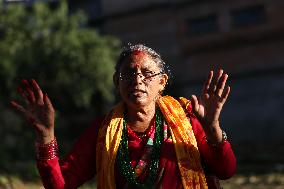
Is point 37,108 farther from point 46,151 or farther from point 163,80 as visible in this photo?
point 163,80

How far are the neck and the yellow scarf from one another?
69 millimetres

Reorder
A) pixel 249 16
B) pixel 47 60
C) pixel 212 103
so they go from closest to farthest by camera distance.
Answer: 1. pixel 212 103
2. pixel 47 60
3. pixel 249 16

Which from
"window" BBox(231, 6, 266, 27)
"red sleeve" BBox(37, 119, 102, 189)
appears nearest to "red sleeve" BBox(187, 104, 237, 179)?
"red sleeve" BBox(37, 119, 102, 189)

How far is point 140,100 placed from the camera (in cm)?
353

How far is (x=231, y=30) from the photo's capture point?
27938mm

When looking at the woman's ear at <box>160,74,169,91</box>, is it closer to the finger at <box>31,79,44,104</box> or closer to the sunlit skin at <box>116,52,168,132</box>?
the sunlit skin at <box>116,52,168,132</box>

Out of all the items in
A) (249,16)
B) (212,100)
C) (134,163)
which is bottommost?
(249,16)

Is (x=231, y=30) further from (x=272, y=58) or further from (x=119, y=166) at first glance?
(x=119, y=166)

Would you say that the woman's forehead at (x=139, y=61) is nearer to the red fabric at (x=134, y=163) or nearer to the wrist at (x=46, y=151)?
the red fabric at (x=134, y=163)

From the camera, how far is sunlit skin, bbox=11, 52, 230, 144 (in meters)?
3.30

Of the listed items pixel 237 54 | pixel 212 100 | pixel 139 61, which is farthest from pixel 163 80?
pixel 237 54

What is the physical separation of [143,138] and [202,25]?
84.0 ft

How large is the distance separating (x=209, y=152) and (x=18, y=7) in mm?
22587

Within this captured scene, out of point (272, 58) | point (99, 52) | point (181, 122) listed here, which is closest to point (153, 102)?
point (181, 122)
